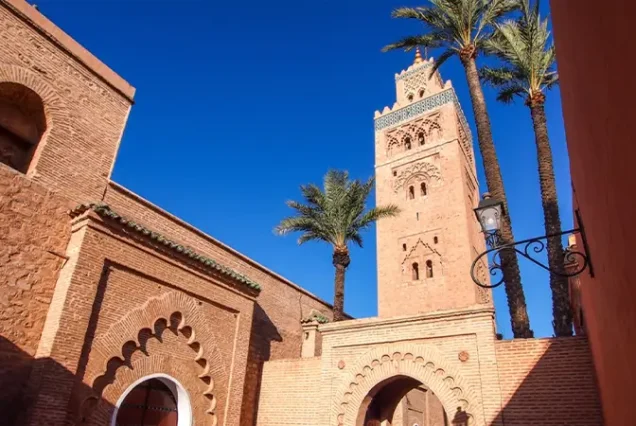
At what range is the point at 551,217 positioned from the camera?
1023 centimetres

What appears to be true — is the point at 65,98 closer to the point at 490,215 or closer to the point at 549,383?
the point at 490,215

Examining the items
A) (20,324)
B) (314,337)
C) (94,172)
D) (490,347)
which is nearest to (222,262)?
(314,337)

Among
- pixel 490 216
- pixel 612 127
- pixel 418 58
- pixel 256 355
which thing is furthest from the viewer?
pixel 418 58

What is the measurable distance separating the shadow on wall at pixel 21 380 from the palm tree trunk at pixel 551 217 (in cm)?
901

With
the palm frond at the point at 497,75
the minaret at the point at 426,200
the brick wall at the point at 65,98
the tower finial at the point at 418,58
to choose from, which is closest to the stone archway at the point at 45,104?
the brick wall at the point at 65,98

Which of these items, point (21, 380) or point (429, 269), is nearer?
point (21, 380)

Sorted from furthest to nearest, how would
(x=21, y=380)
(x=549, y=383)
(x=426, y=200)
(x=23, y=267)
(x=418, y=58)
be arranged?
(x=418, y=58), (x=426, y=200), (x=549, y=383), (x=23, y=267), (x=21, y=380)

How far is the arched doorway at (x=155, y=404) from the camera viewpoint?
348 inches

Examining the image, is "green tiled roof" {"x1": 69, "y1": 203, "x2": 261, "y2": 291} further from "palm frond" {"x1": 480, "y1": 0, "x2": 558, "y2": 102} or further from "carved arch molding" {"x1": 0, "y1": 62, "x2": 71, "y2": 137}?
"palm frond" {"x1": 480, "y1": 0, "x2": 558, "y2": 102}

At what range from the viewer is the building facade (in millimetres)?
7617

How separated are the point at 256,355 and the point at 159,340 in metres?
3.72

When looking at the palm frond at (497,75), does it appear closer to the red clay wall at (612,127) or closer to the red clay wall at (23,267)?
the red clay wall at (612,127)

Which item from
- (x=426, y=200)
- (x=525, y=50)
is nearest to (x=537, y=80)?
(x=525, y=50)

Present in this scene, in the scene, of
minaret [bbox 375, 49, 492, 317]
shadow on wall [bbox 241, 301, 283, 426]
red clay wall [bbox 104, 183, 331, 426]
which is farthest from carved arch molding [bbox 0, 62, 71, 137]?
minaret [bbox 375, 49, 492, 317]
